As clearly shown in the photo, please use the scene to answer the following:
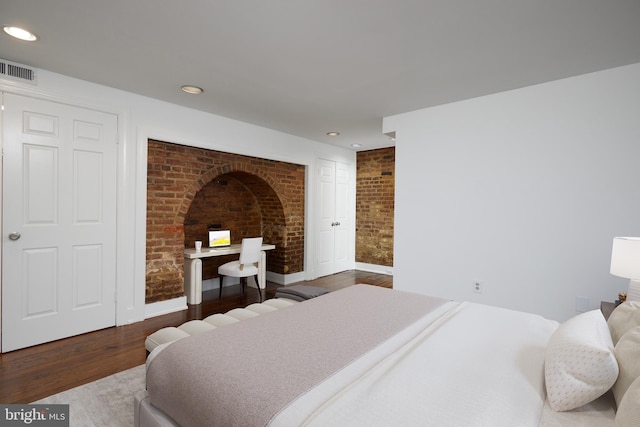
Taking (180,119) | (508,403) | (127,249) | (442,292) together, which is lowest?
(442,292)

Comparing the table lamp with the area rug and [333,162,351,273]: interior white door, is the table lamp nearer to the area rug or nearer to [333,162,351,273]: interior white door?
the area rug

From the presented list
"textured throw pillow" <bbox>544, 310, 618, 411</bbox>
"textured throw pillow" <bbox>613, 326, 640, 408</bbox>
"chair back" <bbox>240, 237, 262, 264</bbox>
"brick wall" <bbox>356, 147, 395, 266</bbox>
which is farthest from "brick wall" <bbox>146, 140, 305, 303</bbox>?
"textured throw pillow" <bbox>613, 326, 640, 408</bbox>

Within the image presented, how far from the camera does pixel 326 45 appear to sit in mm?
2271

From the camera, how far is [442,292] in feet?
11.5

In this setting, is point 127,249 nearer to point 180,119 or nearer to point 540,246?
point 180,119

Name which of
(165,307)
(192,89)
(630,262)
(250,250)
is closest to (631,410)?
(630,262)

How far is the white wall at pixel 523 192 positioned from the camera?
2.63 m

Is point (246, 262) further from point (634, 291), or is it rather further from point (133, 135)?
point (634, 291)

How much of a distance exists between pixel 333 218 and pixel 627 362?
195 inches

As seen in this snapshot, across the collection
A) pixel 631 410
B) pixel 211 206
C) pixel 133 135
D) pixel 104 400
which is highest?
pixel 133 135

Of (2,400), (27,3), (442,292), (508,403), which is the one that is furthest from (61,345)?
(442,292)

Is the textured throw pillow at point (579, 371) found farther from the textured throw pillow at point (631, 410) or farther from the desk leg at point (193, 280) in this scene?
the desk leg at point (193, 280)

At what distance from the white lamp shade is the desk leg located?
3.96m

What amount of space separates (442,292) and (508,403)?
2.57 metres
